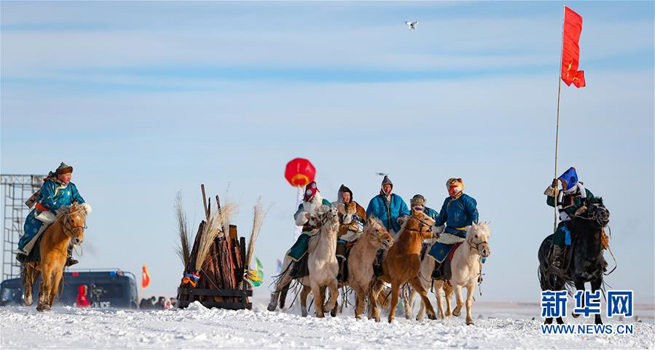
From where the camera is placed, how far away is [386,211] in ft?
63.2

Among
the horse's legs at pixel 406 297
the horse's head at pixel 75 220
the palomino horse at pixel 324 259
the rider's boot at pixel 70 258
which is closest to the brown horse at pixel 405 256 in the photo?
the palomino horse at pixel 324 259

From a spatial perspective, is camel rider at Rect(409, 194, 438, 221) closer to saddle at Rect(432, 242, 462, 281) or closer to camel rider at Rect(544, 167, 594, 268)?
saddle at Rect(432, 242, 462, 281)

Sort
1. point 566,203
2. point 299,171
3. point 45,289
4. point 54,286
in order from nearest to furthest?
point 45,289 < point 54,286 < point 566,203 < point 299,171

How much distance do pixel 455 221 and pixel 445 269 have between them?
0.81m

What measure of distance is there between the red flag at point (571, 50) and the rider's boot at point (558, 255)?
4763 millimetres

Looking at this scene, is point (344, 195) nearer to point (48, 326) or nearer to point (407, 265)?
point (407, 265)

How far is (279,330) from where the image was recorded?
46.2ft

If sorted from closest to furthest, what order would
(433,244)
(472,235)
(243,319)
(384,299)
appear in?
(243,319), (472,235), (433,244), (384,299)

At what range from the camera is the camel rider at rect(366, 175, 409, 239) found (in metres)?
19.2

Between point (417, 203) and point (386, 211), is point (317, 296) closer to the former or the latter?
point (386, 211)

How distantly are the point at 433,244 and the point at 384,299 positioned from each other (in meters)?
1.82

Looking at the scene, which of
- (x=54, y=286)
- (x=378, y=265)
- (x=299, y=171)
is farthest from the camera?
(x=299, y=171)

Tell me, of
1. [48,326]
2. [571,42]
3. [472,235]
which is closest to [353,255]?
[472,235]

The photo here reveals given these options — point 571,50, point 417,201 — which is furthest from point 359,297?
point 571,50
